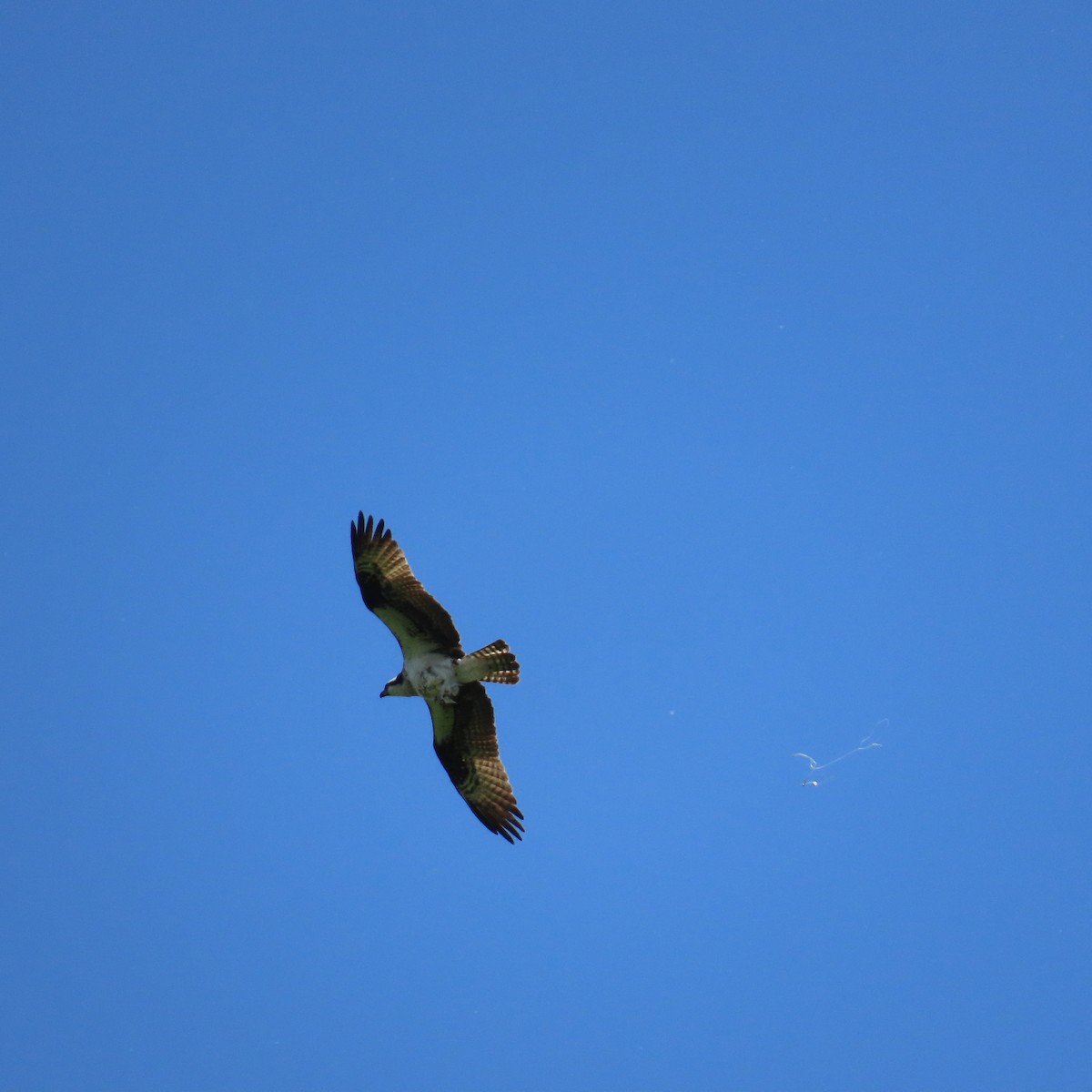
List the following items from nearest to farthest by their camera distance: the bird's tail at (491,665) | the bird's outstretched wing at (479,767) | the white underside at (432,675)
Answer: the bird's tail at (491,665), the white underside at (432,675), the bird's outstretched wing at (479,767)

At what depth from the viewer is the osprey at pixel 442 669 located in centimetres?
1301

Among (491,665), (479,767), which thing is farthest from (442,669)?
(479,767)

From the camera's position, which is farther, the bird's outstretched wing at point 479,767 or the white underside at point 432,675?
the bird's outstretched wing at point 479,767

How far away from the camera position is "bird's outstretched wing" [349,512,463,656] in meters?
13.0

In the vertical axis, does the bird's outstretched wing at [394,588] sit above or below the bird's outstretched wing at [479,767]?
above

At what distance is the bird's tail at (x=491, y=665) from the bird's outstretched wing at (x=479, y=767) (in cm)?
94

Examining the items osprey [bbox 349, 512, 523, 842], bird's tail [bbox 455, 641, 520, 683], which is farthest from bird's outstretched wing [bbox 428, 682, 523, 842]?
bird's tail [bbox 455, 641, 520, 683]

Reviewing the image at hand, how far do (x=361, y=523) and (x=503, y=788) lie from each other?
11.1ft

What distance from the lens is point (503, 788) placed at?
555 inches

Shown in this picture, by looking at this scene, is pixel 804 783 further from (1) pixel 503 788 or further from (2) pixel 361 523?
(2) pixel 361 523

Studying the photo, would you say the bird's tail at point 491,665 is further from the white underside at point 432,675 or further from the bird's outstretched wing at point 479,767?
the bird's outstretched wing at point 479,767

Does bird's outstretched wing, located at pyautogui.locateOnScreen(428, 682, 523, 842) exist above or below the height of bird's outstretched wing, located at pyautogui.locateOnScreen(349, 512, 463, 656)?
Answer: below

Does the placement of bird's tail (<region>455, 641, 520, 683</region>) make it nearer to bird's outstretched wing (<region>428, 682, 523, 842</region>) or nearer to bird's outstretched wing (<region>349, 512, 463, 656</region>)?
bird's outstretched wing (<region>349, 512, 463, 656</region>)

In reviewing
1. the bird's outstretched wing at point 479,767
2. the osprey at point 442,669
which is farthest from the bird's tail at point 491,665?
the bird's outstretched wing at point 479,767
